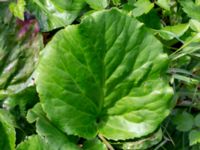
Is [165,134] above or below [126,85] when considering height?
below

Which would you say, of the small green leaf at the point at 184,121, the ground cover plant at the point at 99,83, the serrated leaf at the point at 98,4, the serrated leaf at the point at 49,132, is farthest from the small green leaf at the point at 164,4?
the serrated leaf at the point at 49,132

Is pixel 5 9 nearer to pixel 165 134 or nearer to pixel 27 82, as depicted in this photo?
pixel 27 82

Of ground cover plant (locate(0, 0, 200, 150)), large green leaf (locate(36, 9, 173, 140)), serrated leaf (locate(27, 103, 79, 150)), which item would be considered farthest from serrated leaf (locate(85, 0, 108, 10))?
serrated leaf (locate(27, 103, 79, 150))

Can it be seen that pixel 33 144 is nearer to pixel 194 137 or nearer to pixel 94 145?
pixel 94 145

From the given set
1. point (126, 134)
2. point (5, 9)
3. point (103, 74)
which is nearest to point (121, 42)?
point (103, 74)

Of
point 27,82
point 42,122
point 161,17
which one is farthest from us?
point 161,17

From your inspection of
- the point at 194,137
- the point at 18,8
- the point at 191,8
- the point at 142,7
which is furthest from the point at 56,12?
the point at 194,137
